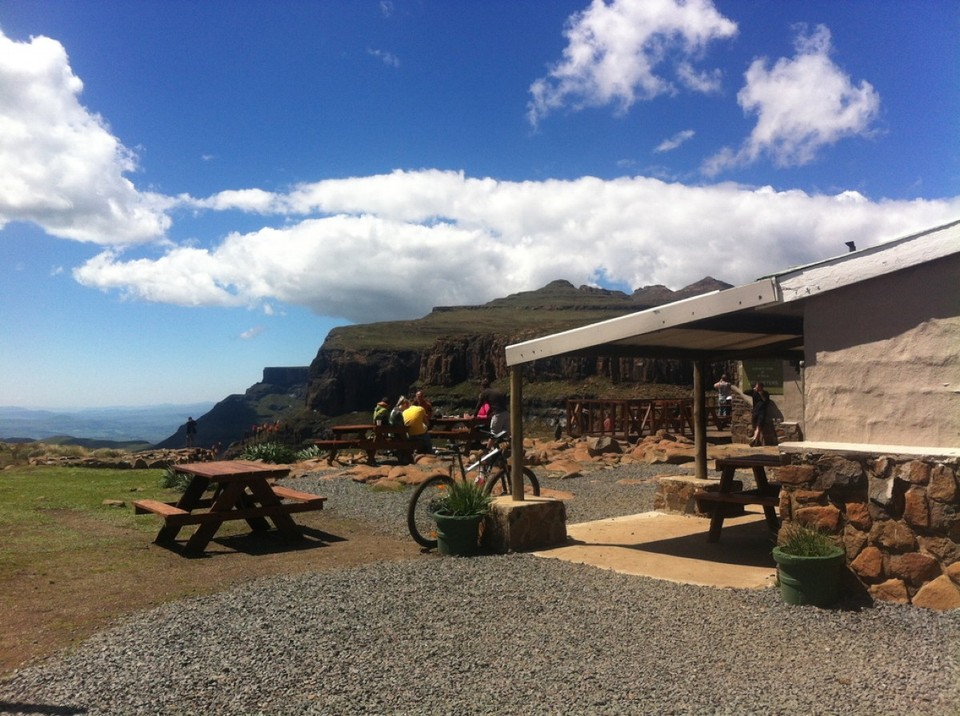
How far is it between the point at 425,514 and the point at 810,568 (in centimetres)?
428

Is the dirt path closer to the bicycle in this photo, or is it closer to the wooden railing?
the bicycle

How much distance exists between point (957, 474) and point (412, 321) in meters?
151

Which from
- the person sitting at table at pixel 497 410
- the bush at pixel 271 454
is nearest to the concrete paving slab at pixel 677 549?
the person sitting at table at pixel 497 410

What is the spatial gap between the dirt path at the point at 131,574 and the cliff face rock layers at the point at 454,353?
69346 millimetres

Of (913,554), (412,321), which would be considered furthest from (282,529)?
(412,321)

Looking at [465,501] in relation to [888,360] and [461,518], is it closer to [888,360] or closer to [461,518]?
[461,518]

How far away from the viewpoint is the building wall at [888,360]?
4.86 metres

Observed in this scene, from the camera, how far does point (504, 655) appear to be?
13.5 feet

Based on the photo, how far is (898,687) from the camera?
141 inches

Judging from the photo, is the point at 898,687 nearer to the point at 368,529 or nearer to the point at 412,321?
the point at 368,529

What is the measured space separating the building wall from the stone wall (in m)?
0.29

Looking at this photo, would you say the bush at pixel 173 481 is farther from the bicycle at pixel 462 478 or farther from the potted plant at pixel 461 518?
the potted plant at pixel 461 518

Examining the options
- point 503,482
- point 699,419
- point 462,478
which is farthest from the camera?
point 699,419

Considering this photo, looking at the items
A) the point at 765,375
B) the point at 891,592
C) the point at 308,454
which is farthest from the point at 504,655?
the point at 765,375
